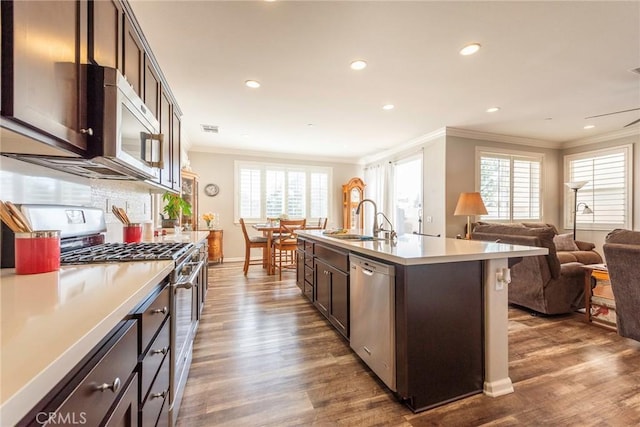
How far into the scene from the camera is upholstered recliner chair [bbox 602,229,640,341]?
2.15m

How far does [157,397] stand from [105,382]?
1.82 ft

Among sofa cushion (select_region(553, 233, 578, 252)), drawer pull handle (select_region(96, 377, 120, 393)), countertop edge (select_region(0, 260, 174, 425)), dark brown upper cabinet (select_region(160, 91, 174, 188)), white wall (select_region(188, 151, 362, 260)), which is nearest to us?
countertop edge (select_region(0, 260, 174, 425))

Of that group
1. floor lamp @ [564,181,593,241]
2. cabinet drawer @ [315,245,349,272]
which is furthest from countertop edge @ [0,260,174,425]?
floor lamp @ [564,181,593,241]

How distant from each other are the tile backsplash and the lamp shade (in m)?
4.33

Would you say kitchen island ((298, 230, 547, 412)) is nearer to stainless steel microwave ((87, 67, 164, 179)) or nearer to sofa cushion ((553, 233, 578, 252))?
stainless steel microwave ((87, 67, 164, 179))

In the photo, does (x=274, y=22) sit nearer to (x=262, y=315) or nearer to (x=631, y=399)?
(x=262, y=315)

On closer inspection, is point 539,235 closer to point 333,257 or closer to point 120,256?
point 333,257

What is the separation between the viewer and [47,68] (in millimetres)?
947

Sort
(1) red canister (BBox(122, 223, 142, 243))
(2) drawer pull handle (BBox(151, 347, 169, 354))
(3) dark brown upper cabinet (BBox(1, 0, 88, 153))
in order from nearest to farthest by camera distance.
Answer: (3) dark brown upper cabinet (BBox(1, 0, 88, 153)) → (2) drawer pull handle (BBox(151, 347, 169, 354)) → (1) red canister (BBox(122, 223, 142, 243))

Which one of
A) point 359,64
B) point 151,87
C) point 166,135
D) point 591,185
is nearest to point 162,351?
point 151,87

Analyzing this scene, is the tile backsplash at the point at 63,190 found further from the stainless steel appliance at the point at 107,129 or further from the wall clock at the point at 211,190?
the wall clock at the point at 211,190

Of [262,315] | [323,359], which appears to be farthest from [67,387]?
[262,315]

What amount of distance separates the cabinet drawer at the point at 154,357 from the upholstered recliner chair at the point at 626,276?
3193mm

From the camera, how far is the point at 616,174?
4.82 meters
